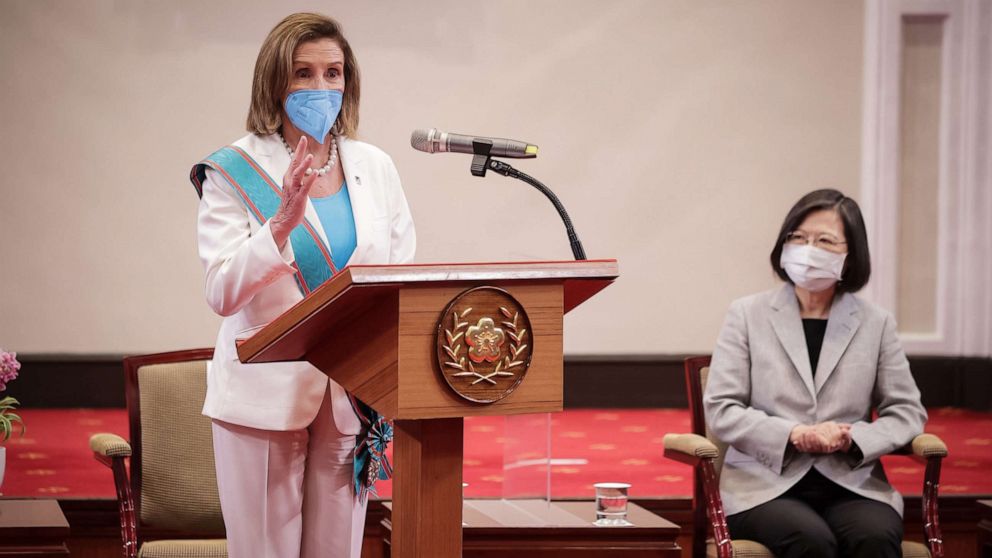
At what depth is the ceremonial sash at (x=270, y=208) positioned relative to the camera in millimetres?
1999

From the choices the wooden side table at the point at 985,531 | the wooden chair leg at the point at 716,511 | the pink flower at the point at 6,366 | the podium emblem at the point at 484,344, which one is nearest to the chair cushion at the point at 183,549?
the pink flower at the point at 6,366

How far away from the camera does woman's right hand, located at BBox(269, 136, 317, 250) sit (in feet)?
5.78

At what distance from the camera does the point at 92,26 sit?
6.23 metres

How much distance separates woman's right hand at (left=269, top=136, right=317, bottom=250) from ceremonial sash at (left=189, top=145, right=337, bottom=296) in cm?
13

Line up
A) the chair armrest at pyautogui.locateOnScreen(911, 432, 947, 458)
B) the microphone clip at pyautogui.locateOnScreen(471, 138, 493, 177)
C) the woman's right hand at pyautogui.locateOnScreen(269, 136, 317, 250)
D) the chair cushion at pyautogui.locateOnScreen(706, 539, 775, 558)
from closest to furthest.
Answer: the woman's right hand at pyautogui.locateOnScreen(269, 136, 317, 250), the microphone clip at pyautogui.locateOnScreen(471, 138, 493, 177), the chair cushion at pyautogui.locateOnScreen(706, 539, 775, 558), the chair armrest at pyautogui.locateOnScreen(911, 432, 947, 458)

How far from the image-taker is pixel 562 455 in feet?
16.7

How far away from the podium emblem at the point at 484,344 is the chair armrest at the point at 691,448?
61.6 inches

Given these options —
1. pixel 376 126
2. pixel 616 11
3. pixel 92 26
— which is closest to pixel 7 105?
pixel 92 26

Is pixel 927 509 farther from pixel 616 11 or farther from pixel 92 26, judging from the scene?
pixel 92 26

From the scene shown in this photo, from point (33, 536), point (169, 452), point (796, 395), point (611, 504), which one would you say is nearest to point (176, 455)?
point (169, 452)

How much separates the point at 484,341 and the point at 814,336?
1999mm

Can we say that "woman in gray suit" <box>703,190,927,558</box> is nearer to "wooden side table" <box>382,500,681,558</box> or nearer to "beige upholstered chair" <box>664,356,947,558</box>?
"beige upholstered chair" <box>664,356,947,558</box>

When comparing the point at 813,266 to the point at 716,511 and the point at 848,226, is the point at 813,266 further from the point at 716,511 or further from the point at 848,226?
the point at 716,511

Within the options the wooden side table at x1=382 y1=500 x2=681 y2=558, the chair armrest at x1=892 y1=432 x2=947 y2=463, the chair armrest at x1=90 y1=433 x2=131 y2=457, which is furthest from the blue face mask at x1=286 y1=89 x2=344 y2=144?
the chair armrest at x1=892 y1=432 x2=947 y2=463
